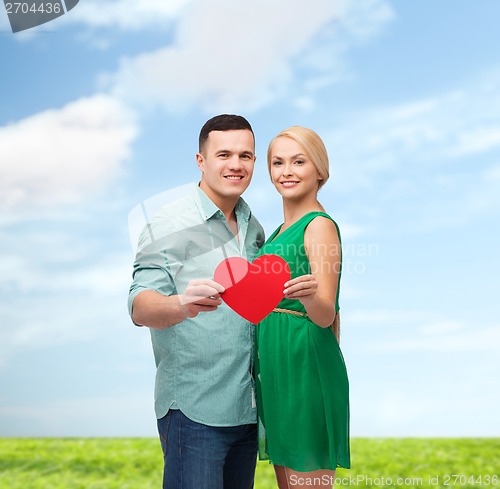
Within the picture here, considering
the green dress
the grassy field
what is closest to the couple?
the green dress

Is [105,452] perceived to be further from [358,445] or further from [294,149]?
[294,149]

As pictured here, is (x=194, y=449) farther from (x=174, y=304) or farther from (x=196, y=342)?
(x=174, y=304)

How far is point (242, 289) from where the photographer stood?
7.75 feet

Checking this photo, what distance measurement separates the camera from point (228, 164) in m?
2.77

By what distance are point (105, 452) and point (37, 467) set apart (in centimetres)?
63

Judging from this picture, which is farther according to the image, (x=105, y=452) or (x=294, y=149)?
(x=105, y=452)

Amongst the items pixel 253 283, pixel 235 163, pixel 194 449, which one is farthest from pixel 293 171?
pixel 194 449

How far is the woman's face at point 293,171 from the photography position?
2664 millimetres

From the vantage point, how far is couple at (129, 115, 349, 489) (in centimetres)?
252

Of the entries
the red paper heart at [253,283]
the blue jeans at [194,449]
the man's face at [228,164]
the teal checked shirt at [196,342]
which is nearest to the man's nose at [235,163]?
the man's face at [228,164]

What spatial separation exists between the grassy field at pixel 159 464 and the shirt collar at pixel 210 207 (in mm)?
3404

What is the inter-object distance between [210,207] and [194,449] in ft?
3.13

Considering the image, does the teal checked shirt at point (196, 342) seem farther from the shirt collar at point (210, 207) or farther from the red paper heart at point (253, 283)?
the red paper heart at point (253, 283)

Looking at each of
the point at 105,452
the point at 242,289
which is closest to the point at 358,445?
the point at 105,452
